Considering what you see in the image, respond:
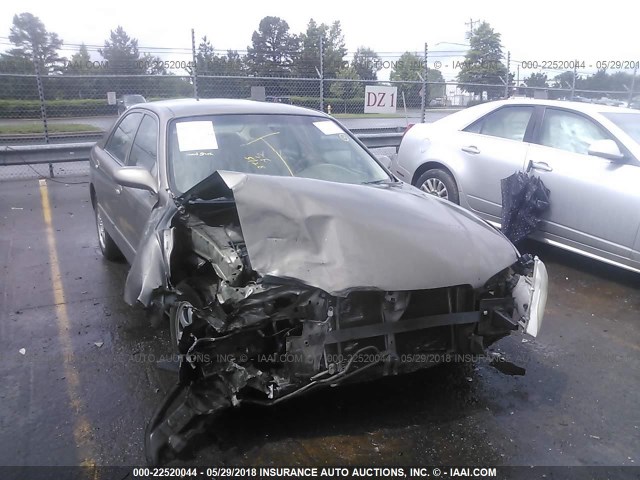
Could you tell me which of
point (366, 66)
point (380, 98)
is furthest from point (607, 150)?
point (366, 66)

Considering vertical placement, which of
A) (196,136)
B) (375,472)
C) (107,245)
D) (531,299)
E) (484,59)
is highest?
(484,59)

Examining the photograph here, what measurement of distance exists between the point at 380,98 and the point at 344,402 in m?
9.49

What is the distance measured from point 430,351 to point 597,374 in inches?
57.9

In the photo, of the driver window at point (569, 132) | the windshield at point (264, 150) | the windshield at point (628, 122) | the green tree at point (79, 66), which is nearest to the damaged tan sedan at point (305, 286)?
the windshield at point (264, 150)

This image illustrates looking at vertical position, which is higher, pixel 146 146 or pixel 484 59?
pixel 484 59

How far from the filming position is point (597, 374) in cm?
359

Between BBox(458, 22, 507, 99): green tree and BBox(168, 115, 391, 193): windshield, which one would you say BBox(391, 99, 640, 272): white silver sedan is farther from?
BBox(458, 22, 507, 99): green tree

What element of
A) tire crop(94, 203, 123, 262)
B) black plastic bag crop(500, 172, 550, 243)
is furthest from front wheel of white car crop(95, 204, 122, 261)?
black plastic bag crop(500, 172, 550, 243)

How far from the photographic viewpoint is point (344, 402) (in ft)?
10.4

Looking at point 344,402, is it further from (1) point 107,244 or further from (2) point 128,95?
(2) point 128,95

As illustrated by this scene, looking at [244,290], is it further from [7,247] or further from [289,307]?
[7,247]

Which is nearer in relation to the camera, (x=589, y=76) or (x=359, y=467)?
Answer: (x=359, y=467)

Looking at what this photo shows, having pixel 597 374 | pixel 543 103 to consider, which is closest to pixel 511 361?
pixel 597 374

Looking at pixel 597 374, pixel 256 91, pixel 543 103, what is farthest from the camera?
pixel 256 91
